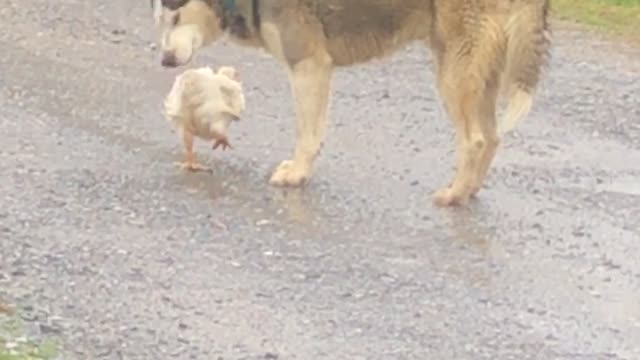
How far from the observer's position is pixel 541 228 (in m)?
8.70

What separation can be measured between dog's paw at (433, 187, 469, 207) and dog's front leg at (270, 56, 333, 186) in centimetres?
68

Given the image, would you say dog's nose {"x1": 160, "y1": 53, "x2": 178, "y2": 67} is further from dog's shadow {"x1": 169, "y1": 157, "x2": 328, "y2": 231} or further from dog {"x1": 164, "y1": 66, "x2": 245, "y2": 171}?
dog's shadow {"x1": 169, "y1": 157, "x2": 328, "y2": 231}

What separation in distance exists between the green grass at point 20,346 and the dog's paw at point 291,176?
2862 millimetres

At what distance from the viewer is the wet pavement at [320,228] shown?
684cm

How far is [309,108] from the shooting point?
30.9ft

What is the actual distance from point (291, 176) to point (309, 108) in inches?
13.9

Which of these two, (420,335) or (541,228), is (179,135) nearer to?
(541,228)

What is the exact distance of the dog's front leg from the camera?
9.38 meters

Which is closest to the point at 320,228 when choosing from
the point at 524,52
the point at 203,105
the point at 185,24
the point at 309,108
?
the point at 309,108

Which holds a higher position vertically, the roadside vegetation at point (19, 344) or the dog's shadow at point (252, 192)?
the roadside vegetation at point (19, 344)

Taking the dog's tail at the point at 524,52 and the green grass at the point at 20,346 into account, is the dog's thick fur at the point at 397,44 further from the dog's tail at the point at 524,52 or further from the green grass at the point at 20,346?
the green grass at the point at 20,346

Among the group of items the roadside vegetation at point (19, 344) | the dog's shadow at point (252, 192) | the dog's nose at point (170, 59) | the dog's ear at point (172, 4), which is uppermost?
the roadside vegetation at point (19, 344)

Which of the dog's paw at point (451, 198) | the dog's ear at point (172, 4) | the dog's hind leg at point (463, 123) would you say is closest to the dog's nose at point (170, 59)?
the dog's ear at point (172, 4)

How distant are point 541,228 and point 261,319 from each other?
216cm
